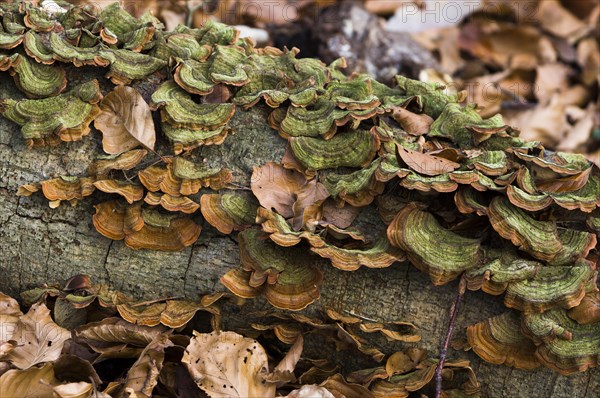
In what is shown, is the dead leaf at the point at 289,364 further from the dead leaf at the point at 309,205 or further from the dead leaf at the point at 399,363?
the dead leaf at the point at 309,205

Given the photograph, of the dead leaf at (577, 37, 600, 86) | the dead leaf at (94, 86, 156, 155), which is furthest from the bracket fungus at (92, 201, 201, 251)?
the dead leaf at (577, 37, 600, 86)

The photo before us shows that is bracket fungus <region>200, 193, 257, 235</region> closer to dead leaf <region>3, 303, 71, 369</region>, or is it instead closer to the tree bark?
the tree bark

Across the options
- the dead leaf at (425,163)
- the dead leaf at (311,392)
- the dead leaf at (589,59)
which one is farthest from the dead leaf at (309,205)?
the dead leaf at (589,59)

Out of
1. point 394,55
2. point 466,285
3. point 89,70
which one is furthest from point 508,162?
point 394,55

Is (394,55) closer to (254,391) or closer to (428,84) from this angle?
(428,84)

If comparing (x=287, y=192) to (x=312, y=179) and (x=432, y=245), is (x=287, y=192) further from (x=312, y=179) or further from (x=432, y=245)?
(x=432, y=245)

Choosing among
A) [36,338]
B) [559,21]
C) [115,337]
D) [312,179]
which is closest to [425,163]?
[312,179]
